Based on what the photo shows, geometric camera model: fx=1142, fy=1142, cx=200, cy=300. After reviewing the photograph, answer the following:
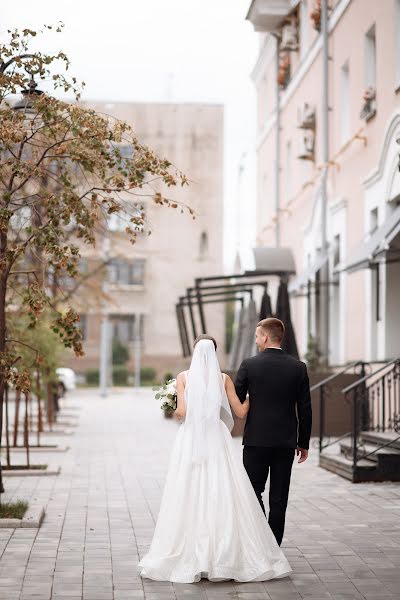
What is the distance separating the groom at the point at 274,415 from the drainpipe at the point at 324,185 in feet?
51.7

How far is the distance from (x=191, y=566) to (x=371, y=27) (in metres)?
14.8

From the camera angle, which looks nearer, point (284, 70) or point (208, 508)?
point (208, 508)

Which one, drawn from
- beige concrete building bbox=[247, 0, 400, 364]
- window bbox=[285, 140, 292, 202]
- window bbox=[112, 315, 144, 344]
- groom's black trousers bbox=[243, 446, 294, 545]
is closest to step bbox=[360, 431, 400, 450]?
beige concrete building bbox=[247, 0, 400, 364]

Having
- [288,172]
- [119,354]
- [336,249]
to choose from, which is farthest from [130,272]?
[336,249]

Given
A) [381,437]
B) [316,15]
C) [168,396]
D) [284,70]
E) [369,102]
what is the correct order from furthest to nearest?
[284,70]
[316,15]
[369,102]
[381,437]
[168,396]

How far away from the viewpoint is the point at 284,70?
30.7m

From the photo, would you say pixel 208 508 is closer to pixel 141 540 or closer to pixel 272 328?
pixel 272 328

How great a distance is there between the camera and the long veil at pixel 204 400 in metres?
8.52

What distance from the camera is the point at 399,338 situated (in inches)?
770

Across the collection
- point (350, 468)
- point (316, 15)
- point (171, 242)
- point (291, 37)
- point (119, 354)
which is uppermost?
point (291, 37)

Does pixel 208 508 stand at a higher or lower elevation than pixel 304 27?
lower

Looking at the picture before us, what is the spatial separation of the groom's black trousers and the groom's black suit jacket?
96 mm

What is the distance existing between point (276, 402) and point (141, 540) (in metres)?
2.21

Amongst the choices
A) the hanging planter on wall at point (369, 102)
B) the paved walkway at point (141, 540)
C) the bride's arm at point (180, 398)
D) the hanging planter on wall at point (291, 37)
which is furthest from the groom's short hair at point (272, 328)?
the hanging planter on wall at point (291, 37)
